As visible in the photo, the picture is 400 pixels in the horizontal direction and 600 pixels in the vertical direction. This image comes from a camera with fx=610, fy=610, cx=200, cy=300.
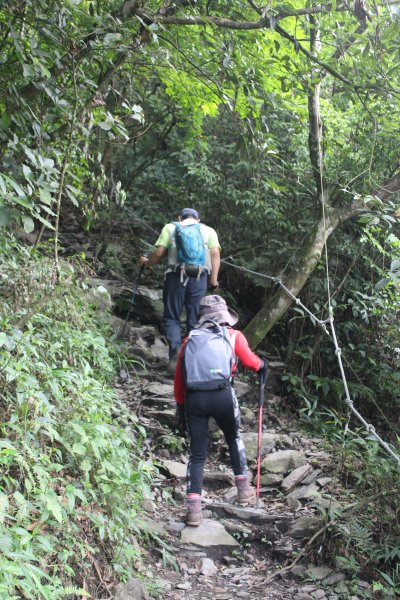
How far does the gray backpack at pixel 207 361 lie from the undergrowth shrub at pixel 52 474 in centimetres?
75

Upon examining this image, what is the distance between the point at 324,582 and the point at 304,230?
631 centimetres

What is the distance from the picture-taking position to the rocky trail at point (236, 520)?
4.54 m

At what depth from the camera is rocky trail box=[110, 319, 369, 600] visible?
454 cm

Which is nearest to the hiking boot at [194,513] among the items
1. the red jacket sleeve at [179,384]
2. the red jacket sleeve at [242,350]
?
the red jacket sleeve at [179,384]

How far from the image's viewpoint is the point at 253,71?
5.69 meters

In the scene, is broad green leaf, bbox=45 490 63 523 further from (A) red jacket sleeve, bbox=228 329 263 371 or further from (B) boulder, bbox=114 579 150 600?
(A) red jacket sleeve, bbox=228 329 263 371

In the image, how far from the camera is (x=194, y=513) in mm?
5215

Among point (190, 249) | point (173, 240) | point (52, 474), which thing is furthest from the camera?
point (173, 240)

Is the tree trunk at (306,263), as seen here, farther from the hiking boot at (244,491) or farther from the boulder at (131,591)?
the boulder at (131,591)

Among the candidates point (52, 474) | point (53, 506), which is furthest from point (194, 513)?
point (53, 506)

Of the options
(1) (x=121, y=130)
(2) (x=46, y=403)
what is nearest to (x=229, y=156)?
(1) (x=121, y=130)

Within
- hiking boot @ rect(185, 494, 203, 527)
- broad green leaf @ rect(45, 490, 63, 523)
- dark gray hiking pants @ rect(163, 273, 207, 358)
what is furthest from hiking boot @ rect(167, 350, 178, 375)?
broad green leaf @ rect(45, 490, 63, 523)

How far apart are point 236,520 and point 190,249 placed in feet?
10.7

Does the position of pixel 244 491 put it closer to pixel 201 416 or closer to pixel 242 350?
pixel 201 416
